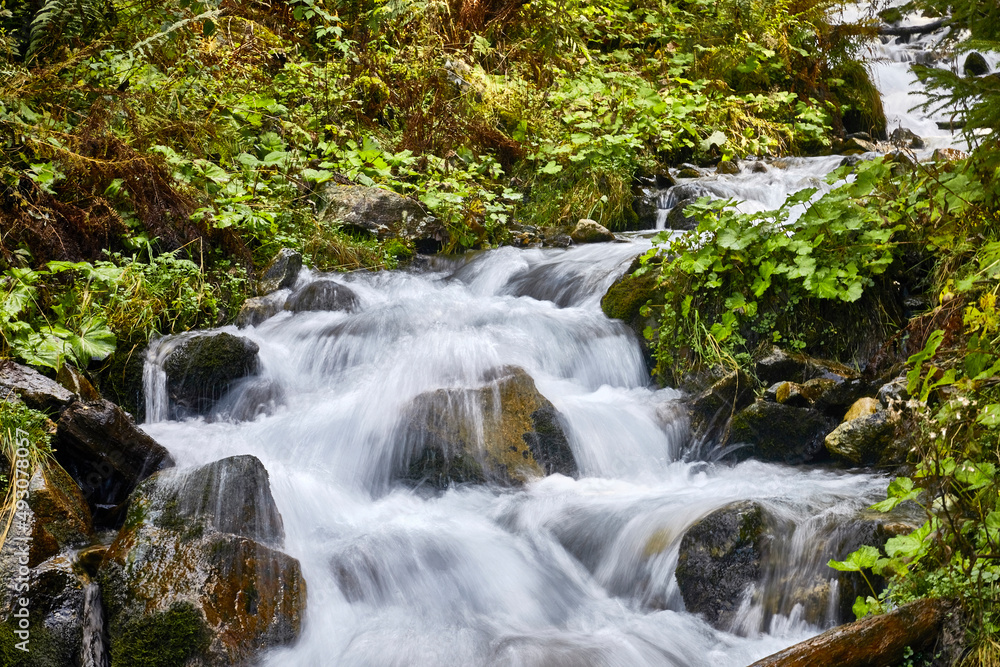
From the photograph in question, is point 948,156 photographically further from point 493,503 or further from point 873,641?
point 873,641

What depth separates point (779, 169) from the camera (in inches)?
372

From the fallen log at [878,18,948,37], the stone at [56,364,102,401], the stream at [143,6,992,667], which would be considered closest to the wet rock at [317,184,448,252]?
the stream at [143,6,992,667]

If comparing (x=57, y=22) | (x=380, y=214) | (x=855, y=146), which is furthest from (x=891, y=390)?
(x=855, y=146)

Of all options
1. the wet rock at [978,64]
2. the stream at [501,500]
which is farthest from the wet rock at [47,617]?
the wet rock at [978,64]

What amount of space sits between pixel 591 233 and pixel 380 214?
225 centimetres

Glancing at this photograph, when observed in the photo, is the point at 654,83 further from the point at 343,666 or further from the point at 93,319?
the point at 343,666

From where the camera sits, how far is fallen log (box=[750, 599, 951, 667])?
224 centimetres

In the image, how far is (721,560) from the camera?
3.41 metres

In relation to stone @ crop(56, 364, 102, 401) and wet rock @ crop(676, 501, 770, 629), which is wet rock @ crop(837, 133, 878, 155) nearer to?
wet rock @ crop(676, 501, 770, 629)

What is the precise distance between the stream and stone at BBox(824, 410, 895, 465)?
5.6 inches

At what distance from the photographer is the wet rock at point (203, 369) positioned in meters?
5.08

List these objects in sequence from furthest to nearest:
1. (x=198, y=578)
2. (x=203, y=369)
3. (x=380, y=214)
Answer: (x=380, y=214) → (x=203, y=369) → (x=198, y=578)

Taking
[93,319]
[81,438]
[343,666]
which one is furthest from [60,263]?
[343,666]

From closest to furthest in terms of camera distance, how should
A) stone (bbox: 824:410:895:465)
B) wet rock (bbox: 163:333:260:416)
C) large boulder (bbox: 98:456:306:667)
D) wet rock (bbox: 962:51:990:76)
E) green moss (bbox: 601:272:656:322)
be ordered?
large boulder (bbox: 98:456:306:667) < stone (bbox: 824:410:895:465) < wet rock (bbox: 163:333:260:416) < green moss (bbox: 601:272:656:322) < wet rock (bbox: 962:51:990:76)
